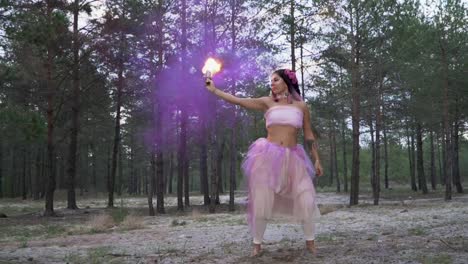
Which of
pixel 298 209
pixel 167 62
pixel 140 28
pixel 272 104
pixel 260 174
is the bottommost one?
pixel 298 209

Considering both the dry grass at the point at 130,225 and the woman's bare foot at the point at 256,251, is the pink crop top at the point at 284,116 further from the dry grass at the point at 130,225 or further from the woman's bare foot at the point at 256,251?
the dry grass at the point at 130,225

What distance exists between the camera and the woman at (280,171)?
18.3ft

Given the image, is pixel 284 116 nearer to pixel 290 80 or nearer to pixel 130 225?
pixel 290 80

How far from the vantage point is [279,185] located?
18.4ft

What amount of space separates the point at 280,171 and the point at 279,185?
17 cm

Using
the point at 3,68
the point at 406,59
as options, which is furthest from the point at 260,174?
the point at 406,59

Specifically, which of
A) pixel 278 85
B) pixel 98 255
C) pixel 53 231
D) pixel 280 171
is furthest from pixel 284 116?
pixel 53 231

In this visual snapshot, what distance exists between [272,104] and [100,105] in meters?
20.8

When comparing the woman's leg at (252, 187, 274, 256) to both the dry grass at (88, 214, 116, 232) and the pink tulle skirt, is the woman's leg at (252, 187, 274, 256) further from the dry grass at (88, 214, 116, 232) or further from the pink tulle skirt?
the dry grass at (88, 214, 116, 232)

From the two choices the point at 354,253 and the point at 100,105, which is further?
the point at 100,105

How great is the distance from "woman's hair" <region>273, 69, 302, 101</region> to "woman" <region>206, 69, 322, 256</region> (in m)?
0.01

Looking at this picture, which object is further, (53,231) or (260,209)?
(53,231)

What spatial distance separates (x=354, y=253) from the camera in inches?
219

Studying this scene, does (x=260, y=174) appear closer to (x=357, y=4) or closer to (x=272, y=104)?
(x=272, y=104)
